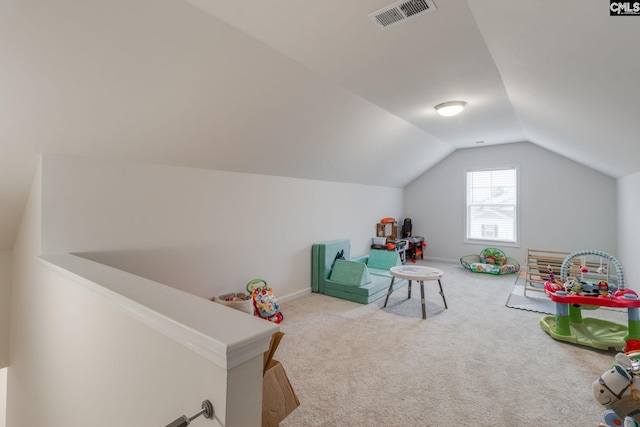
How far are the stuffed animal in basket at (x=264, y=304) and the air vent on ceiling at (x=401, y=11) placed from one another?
272 centimetres

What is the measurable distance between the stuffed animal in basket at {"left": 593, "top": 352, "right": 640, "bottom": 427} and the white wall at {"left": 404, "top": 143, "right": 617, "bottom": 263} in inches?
183

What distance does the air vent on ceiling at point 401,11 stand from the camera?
1.68 metres

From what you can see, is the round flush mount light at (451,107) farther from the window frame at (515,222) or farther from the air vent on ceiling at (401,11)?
the window frame at (515,222)

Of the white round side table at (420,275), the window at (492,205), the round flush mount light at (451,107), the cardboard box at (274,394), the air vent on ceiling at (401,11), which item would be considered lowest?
the cardboard box at (274,394)

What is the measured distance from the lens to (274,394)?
1587mm

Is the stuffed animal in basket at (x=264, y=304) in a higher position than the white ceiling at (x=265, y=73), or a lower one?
lower

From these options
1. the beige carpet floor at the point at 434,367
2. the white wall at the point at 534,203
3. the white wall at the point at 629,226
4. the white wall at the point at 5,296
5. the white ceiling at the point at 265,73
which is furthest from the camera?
the white wall at the point at 534,203

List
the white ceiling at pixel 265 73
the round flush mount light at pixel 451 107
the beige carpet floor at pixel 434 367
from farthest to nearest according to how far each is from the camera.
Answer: the round flush mount light at pixel 451 107
the beige carpet floor at pixel 434 367
the white ceiling at pixel 265 73

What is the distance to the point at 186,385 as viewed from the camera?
0.92m

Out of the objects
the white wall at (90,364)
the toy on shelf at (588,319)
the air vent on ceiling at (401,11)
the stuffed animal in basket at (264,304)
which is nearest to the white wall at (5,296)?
the white wall at (90,364)

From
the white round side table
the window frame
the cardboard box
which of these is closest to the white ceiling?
the cardboard box

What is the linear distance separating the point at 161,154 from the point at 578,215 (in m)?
6.61

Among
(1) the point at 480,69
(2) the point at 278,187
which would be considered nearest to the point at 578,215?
(1) the point at 480,69

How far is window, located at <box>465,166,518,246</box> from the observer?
5902mm
